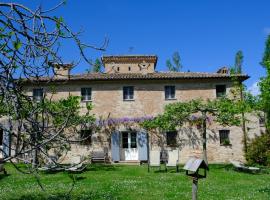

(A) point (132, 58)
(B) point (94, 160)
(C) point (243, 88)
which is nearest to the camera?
(C) point (243, 88)

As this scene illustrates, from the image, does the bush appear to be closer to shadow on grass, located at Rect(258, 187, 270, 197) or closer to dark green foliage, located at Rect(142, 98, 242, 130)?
dark green foliage, located at Rect(142, 98, 242, 130)

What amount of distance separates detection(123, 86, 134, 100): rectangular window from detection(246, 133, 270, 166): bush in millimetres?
8650

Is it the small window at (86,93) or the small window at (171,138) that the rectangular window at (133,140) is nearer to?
the small window at (171,138)

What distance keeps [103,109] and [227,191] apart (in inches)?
577

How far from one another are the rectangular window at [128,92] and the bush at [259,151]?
8.65 metres

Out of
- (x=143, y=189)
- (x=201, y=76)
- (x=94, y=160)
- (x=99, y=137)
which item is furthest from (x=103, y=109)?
(x=143, y=189)

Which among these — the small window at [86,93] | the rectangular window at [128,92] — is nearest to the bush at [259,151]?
the rectangular window at [128,92]

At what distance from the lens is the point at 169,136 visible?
25375mm

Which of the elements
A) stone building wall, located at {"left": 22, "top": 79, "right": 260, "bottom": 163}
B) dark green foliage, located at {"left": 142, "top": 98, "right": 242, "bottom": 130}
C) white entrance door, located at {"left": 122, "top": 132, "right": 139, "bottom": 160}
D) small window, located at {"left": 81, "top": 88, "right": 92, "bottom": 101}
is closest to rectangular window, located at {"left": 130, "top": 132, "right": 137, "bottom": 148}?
white entrance door, located at {"left": 122, "top": 132, "right": 139, "bottom": 160}

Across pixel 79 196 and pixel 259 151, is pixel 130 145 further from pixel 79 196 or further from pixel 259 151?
pixel 79 196

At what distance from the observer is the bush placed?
22.1m

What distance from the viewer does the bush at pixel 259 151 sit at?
22109 millimetres

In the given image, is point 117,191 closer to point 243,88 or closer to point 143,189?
point 143,189

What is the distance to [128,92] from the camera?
84.6 feet
